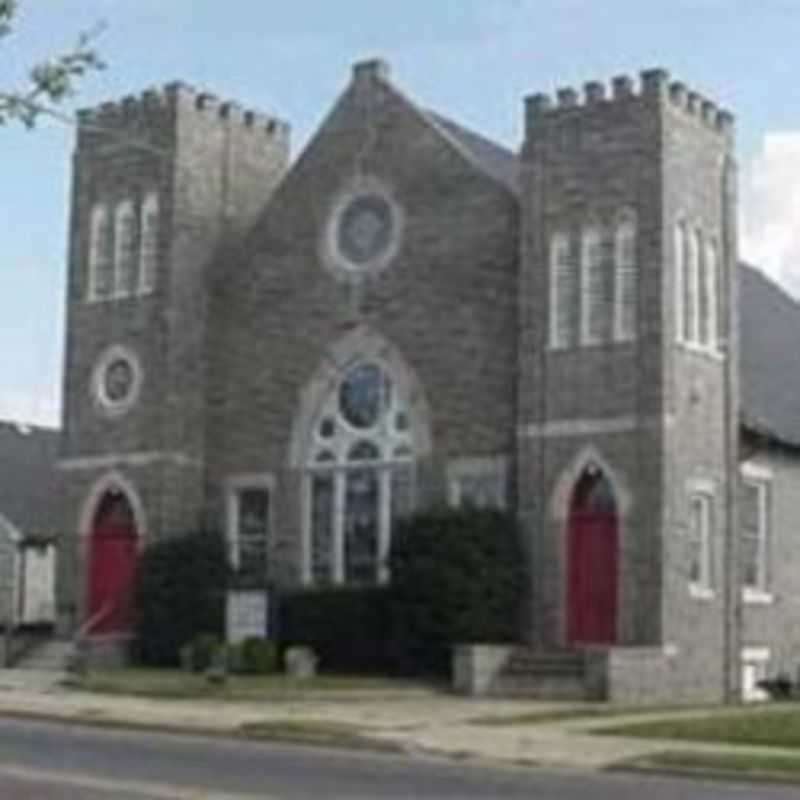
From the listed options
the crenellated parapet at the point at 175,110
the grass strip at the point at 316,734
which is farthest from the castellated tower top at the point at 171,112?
the grass strip at the point at 316,734

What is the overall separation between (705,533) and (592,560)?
6.85 ft

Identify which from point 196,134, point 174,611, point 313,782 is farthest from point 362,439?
point 313,782

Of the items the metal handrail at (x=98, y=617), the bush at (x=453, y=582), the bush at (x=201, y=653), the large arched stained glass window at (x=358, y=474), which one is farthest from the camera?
the metal handrail at (x=98, y=617)

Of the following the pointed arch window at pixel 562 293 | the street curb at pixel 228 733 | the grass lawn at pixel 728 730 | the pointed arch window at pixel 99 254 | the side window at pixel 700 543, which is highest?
the pointed arch window at pixel 99 254

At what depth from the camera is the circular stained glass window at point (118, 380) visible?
1811 inches

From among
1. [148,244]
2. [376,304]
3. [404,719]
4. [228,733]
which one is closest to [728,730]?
[404,719]

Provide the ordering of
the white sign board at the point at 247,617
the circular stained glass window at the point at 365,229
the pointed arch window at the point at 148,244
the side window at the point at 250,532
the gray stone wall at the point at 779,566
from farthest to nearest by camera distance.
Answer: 1. the pointed arch window at the point at 148,244
2. the side window at the point at 250,532
3. the circular stained glass window at the point at 365,229
4. the gray stone wall at the point at 779,566
5. the white sign board at the point at 247,617

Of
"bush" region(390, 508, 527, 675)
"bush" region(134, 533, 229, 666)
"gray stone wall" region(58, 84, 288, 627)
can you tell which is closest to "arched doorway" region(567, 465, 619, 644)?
"bush" region(390, 508, 527, 675)

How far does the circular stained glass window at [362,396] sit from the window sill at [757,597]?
26.1 feet

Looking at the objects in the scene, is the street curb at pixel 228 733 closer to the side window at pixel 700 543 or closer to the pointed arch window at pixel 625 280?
the side window at pixel 700 543

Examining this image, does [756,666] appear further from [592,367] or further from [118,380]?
[118,380]

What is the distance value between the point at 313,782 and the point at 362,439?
23.2 meters

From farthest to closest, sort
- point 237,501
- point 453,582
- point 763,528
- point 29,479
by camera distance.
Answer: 1. point 29,479
2. point 237,501
3. point 763,528
4. point 453,582

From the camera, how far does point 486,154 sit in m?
44.9
